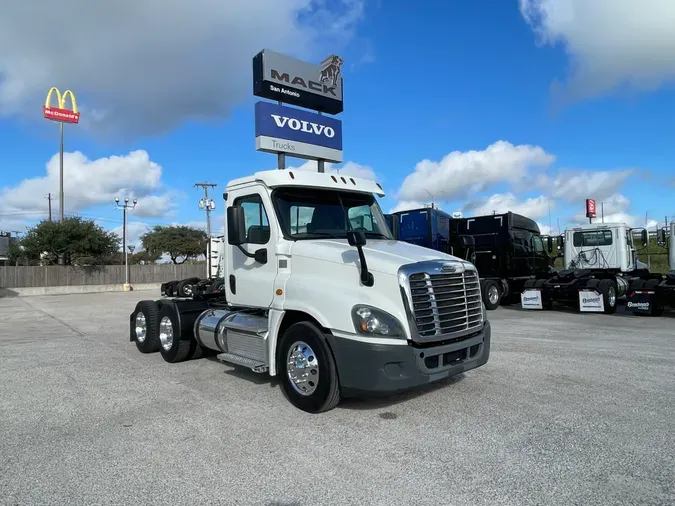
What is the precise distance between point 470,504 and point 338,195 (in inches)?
156

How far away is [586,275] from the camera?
1588 cm

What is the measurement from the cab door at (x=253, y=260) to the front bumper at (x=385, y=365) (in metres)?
1.43

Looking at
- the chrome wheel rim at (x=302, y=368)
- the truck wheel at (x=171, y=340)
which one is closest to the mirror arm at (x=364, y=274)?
the chrome wheel rim at (x=302, y=368)

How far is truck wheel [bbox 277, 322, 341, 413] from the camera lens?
15.9ft

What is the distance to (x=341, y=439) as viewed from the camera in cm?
439

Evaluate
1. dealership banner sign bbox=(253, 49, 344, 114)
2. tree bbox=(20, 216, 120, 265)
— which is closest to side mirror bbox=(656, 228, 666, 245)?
dealership banner sign bbox=(253, 49, 344, 114)

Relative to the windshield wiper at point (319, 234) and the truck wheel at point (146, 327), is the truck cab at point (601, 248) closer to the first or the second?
the windshield wiper at point (319, 234)

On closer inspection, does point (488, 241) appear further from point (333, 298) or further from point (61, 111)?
point (61, 111)

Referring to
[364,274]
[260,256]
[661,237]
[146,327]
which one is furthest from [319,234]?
[661,237]

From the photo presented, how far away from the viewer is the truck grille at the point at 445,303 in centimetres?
472

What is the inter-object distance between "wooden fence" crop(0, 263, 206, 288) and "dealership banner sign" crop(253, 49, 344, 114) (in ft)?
78.7

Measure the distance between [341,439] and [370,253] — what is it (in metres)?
1.84

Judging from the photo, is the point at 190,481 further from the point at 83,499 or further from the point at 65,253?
the point at 65,253

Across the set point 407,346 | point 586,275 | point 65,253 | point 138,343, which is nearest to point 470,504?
point 407,346
